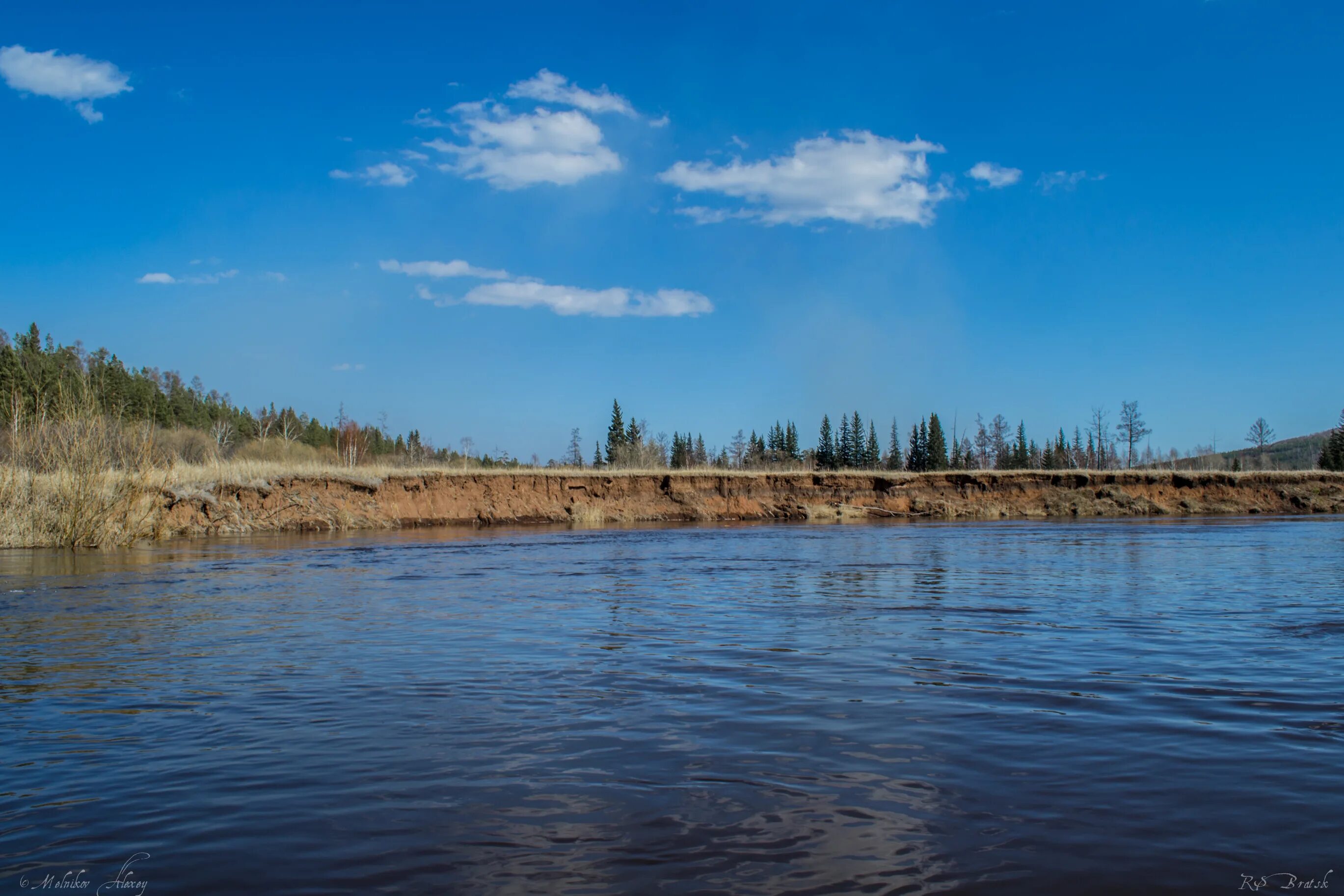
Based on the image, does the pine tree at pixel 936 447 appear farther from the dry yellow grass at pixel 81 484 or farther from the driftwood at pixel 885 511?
the dry yellow grass at pixel 81 484

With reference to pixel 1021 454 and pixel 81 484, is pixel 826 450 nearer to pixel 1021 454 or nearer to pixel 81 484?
pixel 1021 454

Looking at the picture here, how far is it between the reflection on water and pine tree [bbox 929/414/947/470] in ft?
323

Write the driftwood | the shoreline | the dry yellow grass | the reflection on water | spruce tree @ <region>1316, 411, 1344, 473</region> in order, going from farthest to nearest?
spruce tree @ <region>1316, 411, 1344, 473</region>
the driftwood
the shoreline
the dry yellow grass
the reflection on water

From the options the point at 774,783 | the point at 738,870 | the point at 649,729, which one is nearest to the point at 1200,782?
the point at 774,783

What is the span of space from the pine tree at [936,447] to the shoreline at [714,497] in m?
54.6

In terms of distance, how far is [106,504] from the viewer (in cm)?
2100

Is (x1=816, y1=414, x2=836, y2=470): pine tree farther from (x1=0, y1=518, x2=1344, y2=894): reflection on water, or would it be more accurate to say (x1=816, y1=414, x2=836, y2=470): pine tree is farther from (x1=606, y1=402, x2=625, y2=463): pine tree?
(x1=0, y1=518, x2=1344, y2=894): reflection on water

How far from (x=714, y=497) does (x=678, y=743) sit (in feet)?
131

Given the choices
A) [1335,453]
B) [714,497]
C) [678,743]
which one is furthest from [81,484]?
[1335,453]

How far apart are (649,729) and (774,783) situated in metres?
1.21

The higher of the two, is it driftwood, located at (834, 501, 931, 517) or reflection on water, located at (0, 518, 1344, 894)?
reflection on water, located at (0, 518, 1344, 894)

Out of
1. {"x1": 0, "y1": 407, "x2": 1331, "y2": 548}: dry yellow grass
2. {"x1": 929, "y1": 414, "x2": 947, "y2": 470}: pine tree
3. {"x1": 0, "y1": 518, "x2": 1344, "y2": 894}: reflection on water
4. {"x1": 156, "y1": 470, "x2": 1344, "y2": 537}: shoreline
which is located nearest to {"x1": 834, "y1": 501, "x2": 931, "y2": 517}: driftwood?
{"x1": 156, "y1": 470, "x2": 1344, "y2": 537}: shoreline

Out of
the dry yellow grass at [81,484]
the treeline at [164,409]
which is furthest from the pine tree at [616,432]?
the dry yellow grass at [81,484]

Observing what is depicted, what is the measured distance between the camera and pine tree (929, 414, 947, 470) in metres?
107
